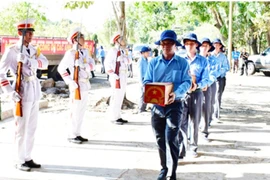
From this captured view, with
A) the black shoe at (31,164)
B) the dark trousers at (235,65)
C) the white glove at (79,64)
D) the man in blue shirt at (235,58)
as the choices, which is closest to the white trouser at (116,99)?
the white glove at (79,64)

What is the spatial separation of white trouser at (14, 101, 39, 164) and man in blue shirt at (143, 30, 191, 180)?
1648mm

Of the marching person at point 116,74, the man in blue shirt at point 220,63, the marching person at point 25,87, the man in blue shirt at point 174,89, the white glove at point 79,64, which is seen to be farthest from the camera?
the man in blue shirt at point 220,63

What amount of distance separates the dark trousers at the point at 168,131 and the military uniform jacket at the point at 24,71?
5.48ft

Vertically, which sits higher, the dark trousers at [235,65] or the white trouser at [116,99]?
the dark trousers at [235,65]

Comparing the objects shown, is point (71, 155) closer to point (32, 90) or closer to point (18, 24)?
point (32, 90)

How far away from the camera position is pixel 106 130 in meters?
7.90

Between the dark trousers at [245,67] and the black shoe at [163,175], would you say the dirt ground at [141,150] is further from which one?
the dark trousers at [245,67]

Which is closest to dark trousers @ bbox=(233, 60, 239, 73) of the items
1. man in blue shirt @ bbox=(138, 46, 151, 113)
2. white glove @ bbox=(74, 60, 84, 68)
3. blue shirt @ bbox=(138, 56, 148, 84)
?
man in blue shirt @ bbox=(138, 46, 151, 113)

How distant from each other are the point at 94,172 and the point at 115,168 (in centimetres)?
32

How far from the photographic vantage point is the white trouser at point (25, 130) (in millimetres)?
5188

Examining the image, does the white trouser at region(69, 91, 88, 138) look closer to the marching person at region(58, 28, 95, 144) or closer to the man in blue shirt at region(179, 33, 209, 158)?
the marching person at region(58, 28, 95, 144)

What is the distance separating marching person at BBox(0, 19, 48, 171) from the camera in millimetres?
5121

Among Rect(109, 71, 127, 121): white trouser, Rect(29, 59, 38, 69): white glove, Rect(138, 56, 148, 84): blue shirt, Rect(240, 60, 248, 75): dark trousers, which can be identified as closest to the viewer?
Rect(29, 59, 38, 69): white glove

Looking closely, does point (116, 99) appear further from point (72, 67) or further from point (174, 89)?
point (174, 89)
